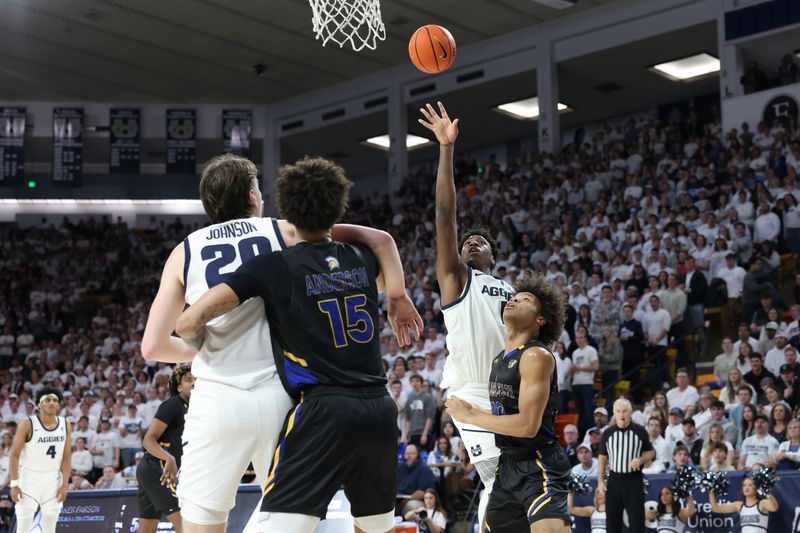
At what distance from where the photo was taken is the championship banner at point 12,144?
28312 millimetres

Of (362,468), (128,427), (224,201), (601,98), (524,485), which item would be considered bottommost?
(128,427)

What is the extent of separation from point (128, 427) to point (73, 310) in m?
10.2

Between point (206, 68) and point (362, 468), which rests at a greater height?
point (206, 68)

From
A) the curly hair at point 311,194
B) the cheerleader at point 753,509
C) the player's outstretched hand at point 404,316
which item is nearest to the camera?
the curly hair at point 311,194

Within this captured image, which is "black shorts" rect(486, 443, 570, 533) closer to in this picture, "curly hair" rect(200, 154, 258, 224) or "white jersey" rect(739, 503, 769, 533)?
"curly hair" rect(200, 154, 258, 224)

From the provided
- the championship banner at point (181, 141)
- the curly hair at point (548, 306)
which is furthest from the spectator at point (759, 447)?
the championship banner at point (181, 141)

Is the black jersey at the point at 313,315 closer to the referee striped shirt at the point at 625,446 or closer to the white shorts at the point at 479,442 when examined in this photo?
the white shorts at the point at 479,442

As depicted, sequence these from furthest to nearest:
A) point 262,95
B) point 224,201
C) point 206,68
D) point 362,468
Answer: point 262,95 → point 206,68 → point 224,201 → point 362,468

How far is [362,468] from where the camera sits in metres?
4.26

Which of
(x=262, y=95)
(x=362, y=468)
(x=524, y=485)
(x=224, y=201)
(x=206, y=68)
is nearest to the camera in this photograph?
(x=362, y=468)

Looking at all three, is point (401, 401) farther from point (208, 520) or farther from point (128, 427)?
point (208, 520)

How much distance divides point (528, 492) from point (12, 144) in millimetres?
26403

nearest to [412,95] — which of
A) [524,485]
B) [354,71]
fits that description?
[354,71]

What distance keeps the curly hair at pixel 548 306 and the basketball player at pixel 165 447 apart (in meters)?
4.30
